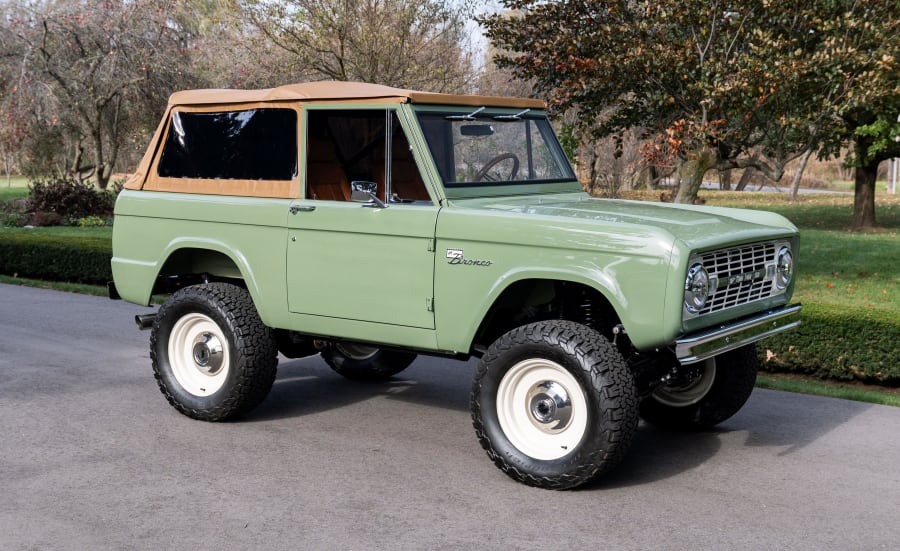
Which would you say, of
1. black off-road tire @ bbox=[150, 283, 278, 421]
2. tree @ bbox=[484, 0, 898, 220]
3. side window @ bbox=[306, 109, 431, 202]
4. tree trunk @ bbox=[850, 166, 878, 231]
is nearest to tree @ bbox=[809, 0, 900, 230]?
tree @ bbox=[484, 0, 898, 220]

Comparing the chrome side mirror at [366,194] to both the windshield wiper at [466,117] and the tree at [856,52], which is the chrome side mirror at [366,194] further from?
the tree at [856,52]

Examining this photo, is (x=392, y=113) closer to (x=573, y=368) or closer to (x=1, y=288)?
(x=573, y=368)

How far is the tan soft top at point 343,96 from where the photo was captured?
19.7 ft

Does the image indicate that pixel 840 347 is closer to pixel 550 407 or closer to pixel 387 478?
pixel 550 407

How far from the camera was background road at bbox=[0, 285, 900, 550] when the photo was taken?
15.4 feet

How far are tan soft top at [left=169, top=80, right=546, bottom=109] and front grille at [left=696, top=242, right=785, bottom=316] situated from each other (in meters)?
1.88

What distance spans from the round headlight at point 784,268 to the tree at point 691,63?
5567 millimetres

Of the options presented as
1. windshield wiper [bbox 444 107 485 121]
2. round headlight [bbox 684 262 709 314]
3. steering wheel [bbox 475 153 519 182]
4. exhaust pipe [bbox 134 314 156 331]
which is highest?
windshield wiper [bbox 444 107 485 121]

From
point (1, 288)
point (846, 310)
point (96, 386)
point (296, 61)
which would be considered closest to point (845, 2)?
point (846, 310)

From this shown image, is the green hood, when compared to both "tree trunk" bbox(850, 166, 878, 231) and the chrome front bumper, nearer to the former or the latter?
the chrome front bumper

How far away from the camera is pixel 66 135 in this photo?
31.8 m

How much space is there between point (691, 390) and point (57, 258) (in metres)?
10.6

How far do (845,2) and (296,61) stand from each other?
8.19 metres

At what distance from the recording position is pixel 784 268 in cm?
599
